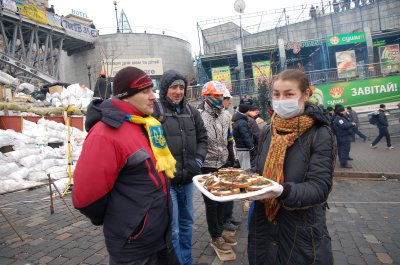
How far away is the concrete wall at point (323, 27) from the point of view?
24312 millimetres

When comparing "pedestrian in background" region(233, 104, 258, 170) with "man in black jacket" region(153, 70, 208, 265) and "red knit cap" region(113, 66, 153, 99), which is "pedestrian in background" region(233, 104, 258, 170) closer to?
"man in black jacket" region(153, 70, 208, 265)

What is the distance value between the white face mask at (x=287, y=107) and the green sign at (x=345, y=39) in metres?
23.5

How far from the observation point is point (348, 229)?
4105mm

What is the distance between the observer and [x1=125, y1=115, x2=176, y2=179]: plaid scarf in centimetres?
193

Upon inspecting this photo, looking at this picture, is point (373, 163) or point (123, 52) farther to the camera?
point (123, 52)

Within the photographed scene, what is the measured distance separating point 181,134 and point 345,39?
2401 centimetres

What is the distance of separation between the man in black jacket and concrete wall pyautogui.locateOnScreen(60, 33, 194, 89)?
27.9 metres

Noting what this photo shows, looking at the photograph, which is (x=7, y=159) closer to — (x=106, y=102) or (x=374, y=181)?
(x=106, y=102)

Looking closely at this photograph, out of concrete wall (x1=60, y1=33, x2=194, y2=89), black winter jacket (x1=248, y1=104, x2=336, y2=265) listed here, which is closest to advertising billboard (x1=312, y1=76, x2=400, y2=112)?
black winter jacket (x1=248, y1=104, x2=336, y2=265)

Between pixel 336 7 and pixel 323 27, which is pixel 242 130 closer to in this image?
pixel 323 27

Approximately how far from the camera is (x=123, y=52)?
1176 inches

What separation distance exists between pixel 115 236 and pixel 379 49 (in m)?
27.0

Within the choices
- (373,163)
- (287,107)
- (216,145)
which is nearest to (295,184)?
(287,107)

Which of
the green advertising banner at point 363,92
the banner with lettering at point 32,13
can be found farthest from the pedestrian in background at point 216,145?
the banner with lettering at point 32,13
